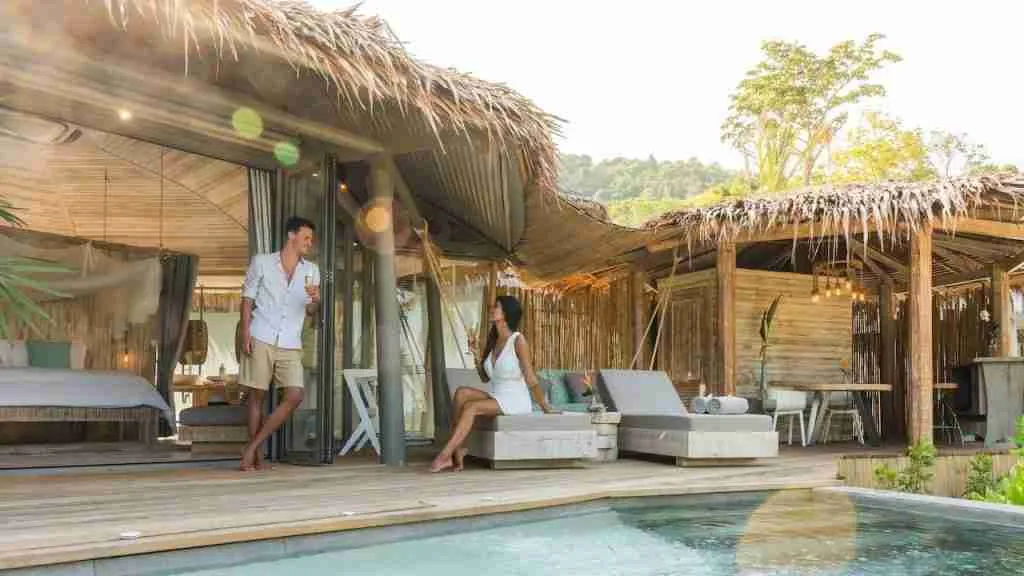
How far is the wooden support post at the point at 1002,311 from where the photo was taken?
10617 mm

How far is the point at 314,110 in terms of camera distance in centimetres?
620

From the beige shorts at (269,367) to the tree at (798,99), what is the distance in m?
21.5

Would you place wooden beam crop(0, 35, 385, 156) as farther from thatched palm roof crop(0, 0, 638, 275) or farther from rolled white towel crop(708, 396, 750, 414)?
rolled white towel crop(708, 396, 750, 414)

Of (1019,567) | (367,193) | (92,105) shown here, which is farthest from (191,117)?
(1019,567)

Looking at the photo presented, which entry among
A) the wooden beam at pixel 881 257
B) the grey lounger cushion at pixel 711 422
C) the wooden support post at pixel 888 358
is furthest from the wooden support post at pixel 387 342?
the wooden support post at pixel 888 358

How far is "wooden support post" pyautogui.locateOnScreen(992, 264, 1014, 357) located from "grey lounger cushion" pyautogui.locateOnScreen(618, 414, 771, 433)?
4.97 m

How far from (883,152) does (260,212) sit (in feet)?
76.3

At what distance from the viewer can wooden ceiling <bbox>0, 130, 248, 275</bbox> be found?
8125 mm

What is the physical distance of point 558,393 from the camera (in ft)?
27.9

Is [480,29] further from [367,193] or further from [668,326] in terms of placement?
[367,193]

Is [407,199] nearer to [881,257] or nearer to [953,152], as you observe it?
[881,257]

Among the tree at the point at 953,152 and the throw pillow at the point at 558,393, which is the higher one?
the tree at the point at 953,152

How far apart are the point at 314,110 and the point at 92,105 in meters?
1.33

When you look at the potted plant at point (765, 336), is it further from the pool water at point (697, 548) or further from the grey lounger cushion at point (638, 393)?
the pool water at point (697, 548)
